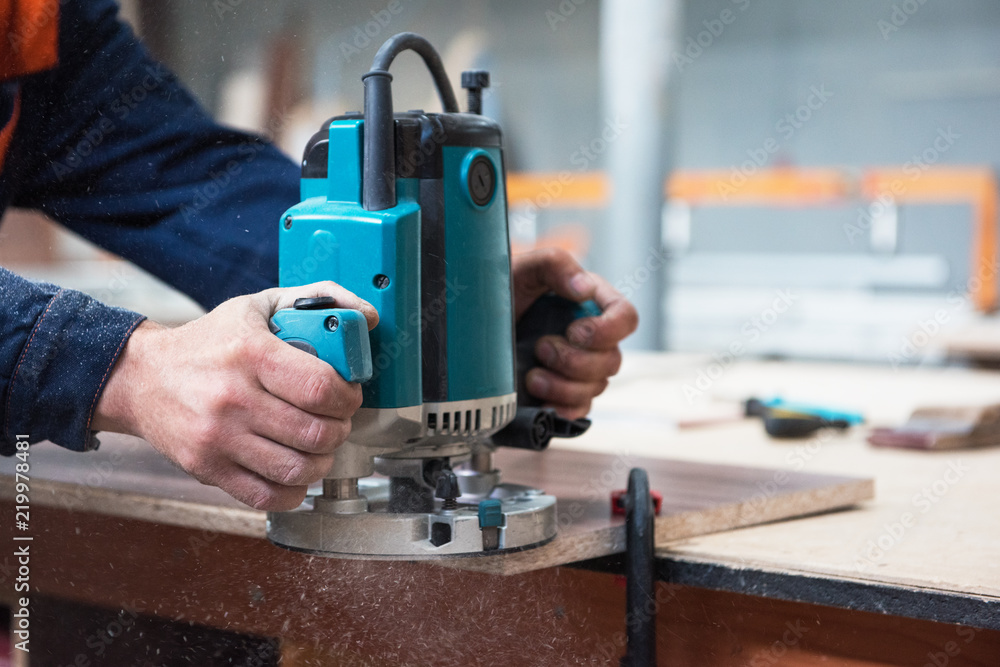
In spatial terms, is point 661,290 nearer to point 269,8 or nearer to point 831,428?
point 831,428

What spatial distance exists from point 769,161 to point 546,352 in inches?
297

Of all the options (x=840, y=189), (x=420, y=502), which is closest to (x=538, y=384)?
(x=420, y=502)

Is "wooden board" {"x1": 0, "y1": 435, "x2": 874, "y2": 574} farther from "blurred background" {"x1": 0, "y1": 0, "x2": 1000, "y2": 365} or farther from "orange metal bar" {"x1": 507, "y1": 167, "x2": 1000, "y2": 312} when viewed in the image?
"orange metal bar" {"x1": 507, "y1": 167, "x2": 1000, "y2": 312}

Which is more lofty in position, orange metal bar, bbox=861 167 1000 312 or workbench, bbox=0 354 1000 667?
orange metal bar, bbox=861 167 1000 312

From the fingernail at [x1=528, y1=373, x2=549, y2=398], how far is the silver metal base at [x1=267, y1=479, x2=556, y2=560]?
1.02ft

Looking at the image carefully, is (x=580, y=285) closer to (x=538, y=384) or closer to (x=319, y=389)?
(x=538, y=384)

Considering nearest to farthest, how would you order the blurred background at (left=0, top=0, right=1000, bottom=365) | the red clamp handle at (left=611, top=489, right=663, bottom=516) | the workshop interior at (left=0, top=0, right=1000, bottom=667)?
the workshop interior at (left=0, top=0, right=1000, bottom=667) < the red clamp handle at (left=611, top=489, right=663, bottom=516) < the blurred background at (left=0, top=0, right=1000, bottom=365)

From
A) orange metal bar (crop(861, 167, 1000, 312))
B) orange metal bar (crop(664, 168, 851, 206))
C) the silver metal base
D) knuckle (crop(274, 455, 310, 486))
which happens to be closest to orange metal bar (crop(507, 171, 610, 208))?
orange metal bar (crop(664, 168, 851, 206))

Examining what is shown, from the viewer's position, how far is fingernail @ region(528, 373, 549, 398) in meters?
1.18

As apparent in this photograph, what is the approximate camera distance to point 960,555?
0.96 m

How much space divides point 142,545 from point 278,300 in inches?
11.6

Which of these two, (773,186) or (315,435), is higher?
(773,186)

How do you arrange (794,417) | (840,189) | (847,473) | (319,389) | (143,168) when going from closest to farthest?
(319,389)
(143,168)
(847,473)
(794,417)
(840,189)

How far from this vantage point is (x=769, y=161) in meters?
8.27
